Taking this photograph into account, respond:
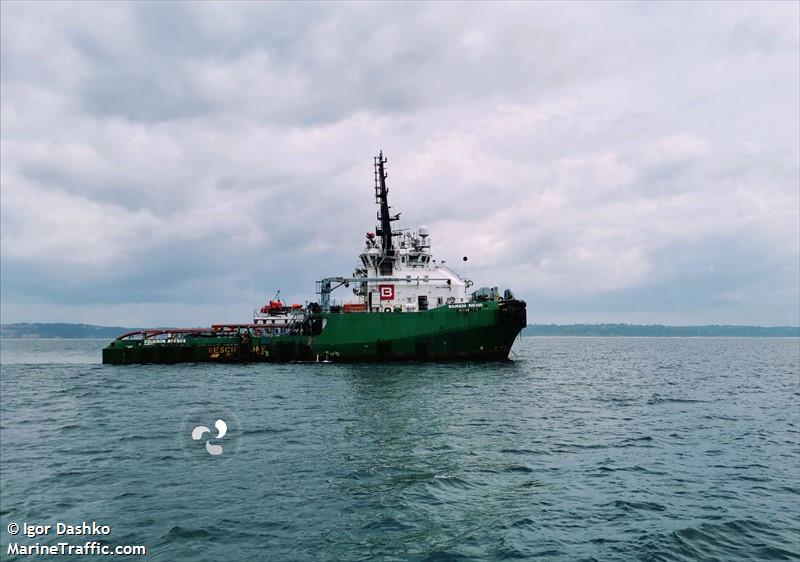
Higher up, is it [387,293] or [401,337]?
[387,293]

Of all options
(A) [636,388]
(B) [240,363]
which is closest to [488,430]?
(A) [636,388]

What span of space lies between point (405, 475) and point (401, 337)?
109 ft

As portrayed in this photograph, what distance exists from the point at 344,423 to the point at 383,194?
3743cm

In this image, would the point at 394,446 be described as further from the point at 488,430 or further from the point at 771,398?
the point at 771,398

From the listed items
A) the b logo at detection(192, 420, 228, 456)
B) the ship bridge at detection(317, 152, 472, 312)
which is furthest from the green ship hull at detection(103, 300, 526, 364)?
the b logo at detection(192, 420, 228, 456)

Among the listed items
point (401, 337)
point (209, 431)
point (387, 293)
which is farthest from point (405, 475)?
point (387, 293)

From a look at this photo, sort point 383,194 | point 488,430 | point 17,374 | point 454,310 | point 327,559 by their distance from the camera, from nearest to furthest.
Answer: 1. point 327,559
2. point 488,430
3. point 454,310
4. point 17,374
5. point 383,194

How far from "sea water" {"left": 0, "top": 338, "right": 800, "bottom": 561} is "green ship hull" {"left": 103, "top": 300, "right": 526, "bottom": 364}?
15.6 meters

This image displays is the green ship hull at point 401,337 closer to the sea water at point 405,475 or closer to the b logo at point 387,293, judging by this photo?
the b logo at point 387,293

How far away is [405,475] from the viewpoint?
604 inches

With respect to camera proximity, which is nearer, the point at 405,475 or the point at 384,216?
the point at 405,475

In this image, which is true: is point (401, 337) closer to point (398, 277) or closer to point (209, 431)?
point (398, 277)

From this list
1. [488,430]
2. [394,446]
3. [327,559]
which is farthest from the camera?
[488,430]

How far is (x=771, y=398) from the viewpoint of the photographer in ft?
117
